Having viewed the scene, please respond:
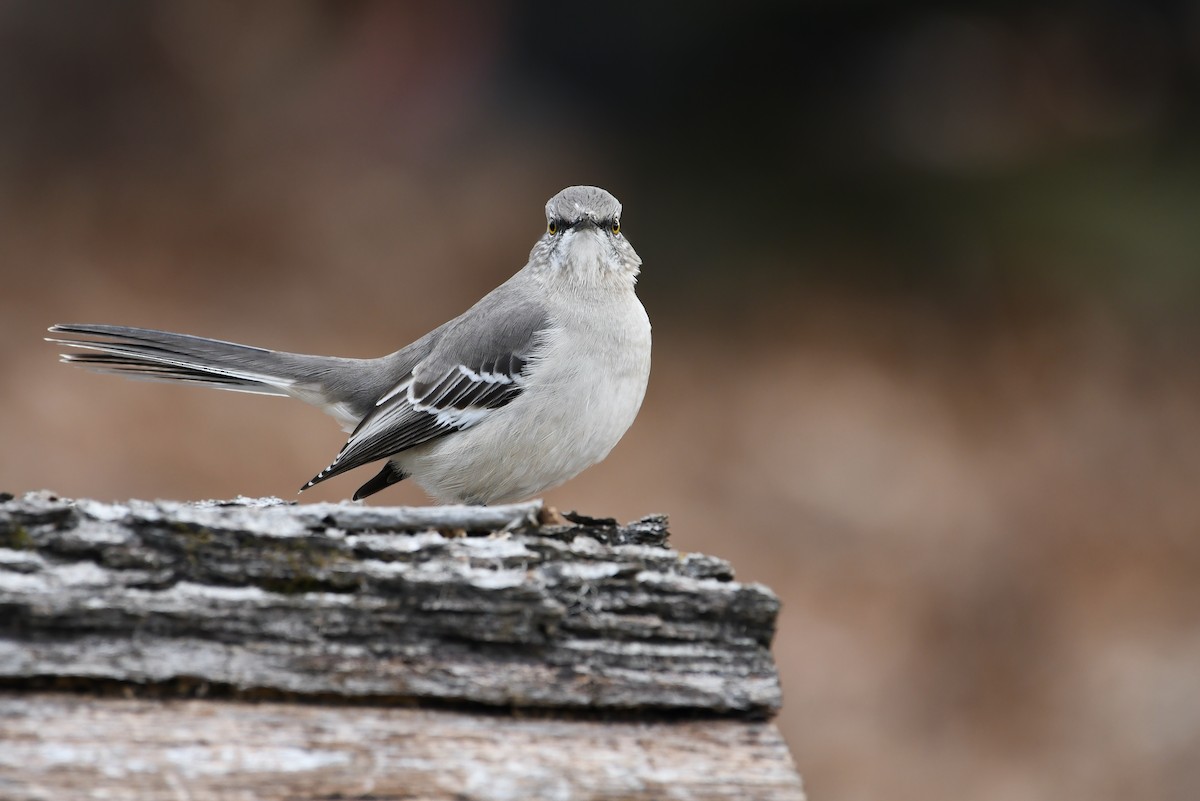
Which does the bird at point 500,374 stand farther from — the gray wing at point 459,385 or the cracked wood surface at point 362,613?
the cracked wood surface at point 362,613

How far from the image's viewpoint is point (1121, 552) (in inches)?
420

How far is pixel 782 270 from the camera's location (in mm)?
12758

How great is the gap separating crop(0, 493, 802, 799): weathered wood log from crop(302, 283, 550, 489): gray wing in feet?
7.03

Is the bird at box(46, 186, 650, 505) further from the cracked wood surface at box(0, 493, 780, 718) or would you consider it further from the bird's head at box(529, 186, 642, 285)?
the cracked wood surface at box(0, 493, 780, 718)

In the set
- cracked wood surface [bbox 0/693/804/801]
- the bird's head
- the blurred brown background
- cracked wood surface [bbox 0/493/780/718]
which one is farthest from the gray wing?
the blurred brown background

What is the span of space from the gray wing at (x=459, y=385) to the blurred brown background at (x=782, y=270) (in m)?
4.42

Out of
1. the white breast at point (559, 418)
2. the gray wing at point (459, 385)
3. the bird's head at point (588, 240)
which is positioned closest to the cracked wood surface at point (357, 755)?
the white breast at point (559, 418)

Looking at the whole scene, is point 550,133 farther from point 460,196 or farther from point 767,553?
point 767,553

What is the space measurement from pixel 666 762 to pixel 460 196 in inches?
442

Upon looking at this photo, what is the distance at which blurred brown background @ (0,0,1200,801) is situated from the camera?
404 inches

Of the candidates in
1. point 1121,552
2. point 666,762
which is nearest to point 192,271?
point 1121,552

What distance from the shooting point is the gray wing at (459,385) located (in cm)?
538

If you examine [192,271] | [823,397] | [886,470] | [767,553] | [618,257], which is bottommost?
[618,257]

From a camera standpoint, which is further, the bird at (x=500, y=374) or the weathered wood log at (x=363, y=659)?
the bird at (x=500, y=374)
